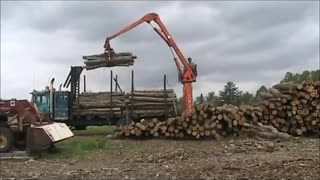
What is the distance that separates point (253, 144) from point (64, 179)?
7415 millimetres

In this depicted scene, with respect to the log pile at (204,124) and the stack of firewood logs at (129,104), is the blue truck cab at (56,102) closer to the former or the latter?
the stack of firewood logs at (129,104)

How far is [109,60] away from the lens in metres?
26.5

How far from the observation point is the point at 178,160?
15398mm

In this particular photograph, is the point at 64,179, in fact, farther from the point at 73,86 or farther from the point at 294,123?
the point at 73,86

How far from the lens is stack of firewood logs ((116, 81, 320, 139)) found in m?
21.3

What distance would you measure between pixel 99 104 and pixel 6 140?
29.4 ft

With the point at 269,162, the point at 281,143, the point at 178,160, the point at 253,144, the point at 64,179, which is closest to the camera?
the point at 64,179

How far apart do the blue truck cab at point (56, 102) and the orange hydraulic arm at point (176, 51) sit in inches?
126

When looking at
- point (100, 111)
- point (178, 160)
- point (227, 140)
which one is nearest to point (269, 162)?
point (178, 160)

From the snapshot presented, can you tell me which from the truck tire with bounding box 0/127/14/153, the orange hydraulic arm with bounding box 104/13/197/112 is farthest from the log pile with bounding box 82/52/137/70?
the truck tire with bounding box 0/127/14/153

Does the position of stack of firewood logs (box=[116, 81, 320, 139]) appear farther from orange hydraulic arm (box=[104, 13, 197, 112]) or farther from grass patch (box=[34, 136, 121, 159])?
orange hydraulic arm (box=[104, 13, 197, 112])

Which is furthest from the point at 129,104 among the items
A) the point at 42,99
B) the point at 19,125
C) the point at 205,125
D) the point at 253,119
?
the point at 19,125

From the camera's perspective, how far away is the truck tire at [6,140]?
18.7m

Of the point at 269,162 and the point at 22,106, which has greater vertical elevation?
the point at 22,106
